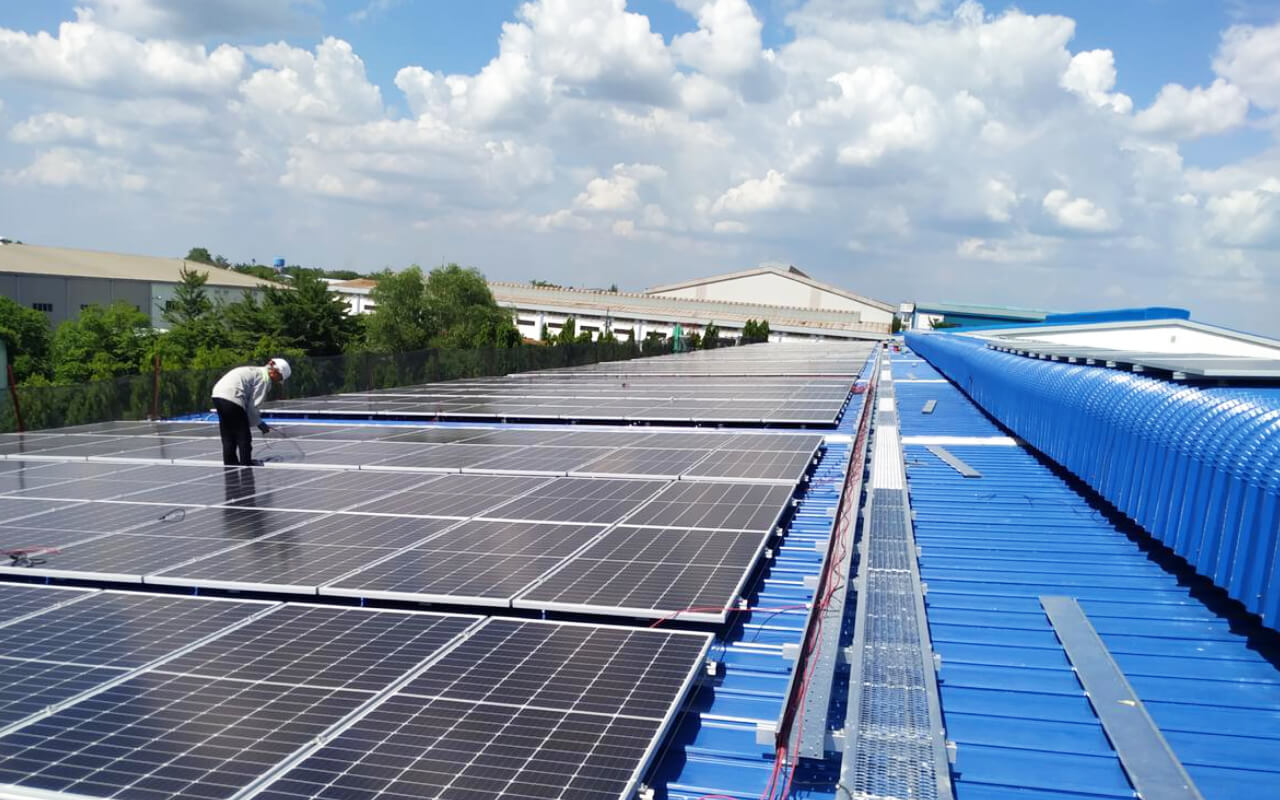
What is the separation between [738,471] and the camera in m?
12.0

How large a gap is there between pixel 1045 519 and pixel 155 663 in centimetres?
1042

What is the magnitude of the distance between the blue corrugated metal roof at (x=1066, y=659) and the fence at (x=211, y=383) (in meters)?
20.6

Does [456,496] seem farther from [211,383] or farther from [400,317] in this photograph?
[400,317]

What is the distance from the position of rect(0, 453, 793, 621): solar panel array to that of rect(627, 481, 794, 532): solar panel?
32mm

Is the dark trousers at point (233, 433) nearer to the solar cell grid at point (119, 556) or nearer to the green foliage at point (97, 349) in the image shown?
the solar cell grid at point (119, 556)

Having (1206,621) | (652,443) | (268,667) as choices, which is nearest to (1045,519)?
(1206,621)

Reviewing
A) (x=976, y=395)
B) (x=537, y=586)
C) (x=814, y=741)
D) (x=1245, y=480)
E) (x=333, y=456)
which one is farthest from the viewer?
(x=976, y=395)

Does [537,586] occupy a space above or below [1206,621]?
above

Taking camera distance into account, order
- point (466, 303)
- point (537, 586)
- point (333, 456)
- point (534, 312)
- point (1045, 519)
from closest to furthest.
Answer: point (537, 586) < point (1045, 519) < point (333, 456) < point (466, 303) < point (534, 312)

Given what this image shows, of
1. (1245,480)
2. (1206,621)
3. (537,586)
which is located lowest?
(1206,621)

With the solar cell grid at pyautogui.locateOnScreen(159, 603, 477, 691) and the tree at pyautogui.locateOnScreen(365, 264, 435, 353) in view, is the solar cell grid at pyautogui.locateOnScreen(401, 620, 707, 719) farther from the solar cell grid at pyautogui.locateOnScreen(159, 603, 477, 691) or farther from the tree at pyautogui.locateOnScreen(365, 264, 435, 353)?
the tree at pyautogui.locateOnScreen(365, 264, 435, 353)

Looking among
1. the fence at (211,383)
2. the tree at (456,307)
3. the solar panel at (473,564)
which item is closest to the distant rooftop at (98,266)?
the tree at (456,307)

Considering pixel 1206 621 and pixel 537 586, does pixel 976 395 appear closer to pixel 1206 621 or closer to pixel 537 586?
pixel 1206 621

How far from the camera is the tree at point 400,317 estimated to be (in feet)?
300
